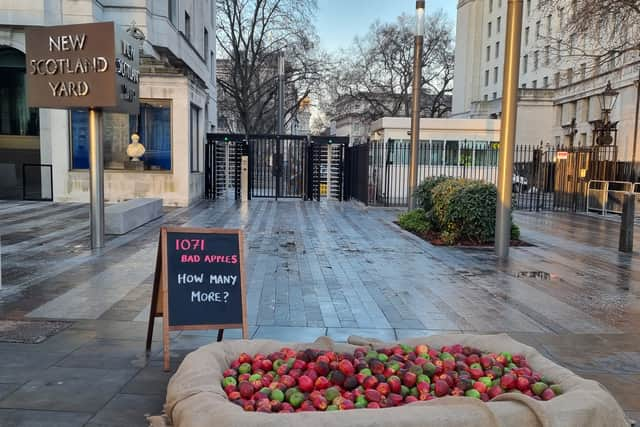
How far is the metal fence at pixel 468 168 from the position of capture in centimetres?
2008

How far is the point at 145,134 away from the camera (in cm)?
1848

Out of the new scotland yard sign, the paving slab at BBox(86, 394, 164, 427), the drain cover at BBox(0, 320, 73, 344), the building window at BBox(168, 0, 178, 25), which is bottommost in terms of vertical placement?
the drain cover at BBox(0, 320, 73, 344)

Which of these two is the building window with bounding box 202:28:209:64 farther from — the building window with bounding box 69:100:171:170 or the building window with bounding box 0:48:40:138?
the building window with bounding box 69:100:171:170

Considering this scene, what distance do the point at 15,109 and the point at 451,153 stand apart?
18032 millimetres

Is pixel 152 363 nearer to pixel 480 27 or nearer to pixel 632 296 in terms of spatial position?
pixel 632 296

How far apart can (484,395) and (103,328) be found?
3942 millimetres

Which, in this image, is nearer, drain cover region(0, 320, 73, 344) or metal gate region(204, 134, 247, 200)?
drain cover region(0, 320, 73, 344)

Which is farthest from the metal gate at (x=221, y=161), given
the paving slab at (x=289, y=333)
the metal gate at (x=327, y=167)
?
the paving slab at (x=289, y=333)

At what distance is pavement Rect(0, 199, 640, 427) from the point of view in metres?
3.97

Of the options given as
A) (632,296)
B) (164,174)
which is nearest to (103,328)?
(632,296)

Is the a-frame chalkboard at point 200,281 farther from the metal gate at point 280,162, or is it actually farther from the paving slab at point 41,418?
the metal gate at point 280,162

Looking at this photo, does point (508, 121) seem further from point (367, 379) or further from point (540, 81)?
point (540, 81)

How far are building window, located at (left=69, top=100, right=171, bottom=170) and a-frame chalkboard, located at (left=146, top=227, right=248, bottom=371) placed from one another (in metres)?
14.9

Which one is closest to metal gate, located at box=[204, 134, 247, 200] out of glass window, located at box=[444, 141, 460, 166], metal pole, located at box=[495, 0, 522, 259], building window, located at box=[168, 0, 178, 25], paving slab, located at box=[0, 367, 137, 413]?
building window, located at box=[168, 0, 178, 25]
